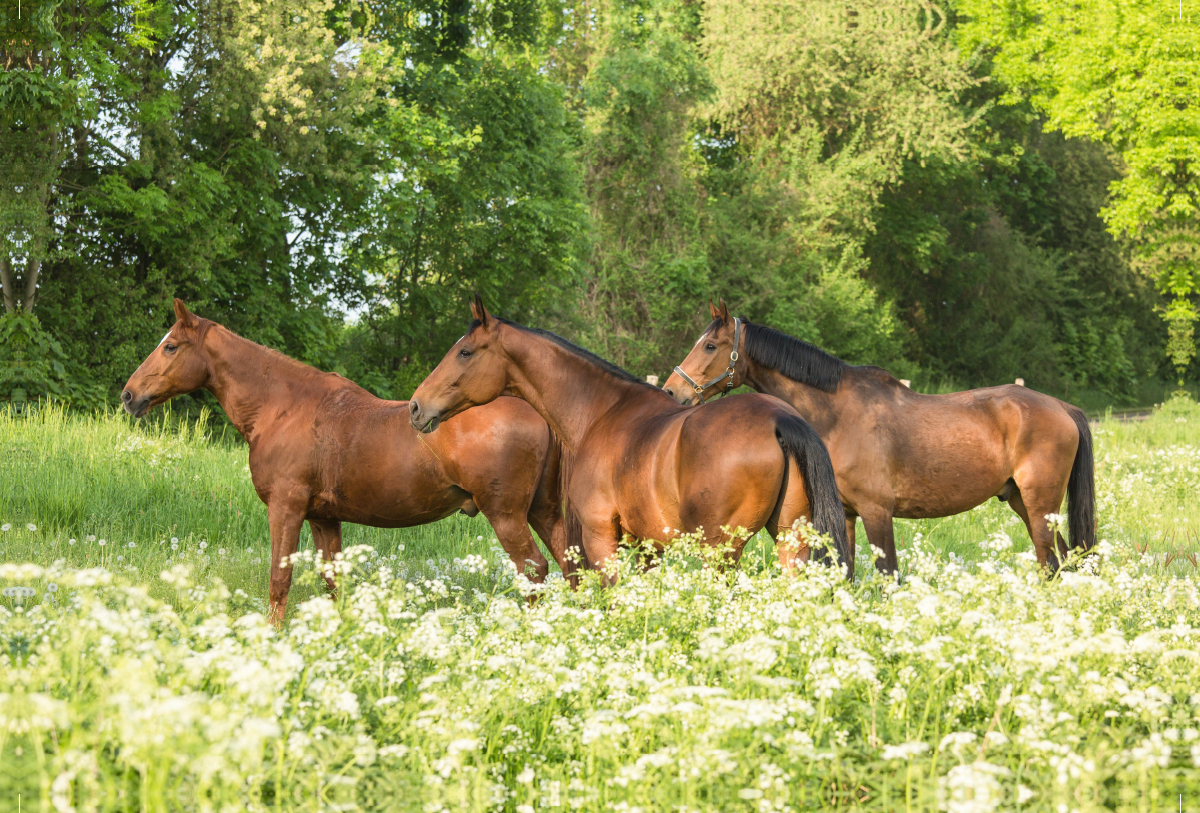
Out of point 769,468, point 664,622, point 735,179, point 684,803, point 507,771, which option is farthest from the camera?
point 735,179

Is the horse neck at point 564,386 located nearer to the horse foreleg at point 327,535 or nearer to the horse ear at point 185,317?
the horse foreleg at point 327,535

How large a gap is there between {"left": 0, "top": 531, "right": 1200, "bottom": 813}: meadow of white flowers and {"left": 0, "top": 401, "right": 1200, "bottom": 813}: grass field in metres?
0.02

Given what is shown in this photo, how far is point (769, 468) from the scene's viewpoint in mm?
5543

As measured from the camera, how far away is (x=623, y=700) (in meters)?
3.60

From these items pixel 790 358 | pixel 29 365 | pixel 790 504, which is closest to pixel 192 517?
pixel 790 358

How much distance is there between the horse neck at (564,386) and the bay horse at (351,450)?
55 cm

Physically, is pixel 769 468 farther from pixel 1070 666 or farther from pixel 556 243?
pixel 556 243

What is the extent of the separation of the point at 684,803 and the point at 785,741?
1.23 ft

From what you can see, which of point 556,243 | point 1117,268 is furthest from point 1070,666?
point 1117,268

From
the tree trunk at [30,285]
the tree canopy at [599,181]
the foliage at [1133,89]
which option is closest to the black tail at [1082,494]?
the tree canopy at [599,181]

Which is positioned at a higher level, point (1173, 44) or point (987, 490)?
point (1173, 44)

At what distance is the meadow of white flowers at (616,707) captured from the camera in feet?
9.04

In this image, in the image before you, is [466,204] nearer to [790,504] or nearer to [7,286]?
[7,286]

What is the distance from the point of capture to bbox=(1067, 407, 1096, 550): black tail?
804 centimetres
